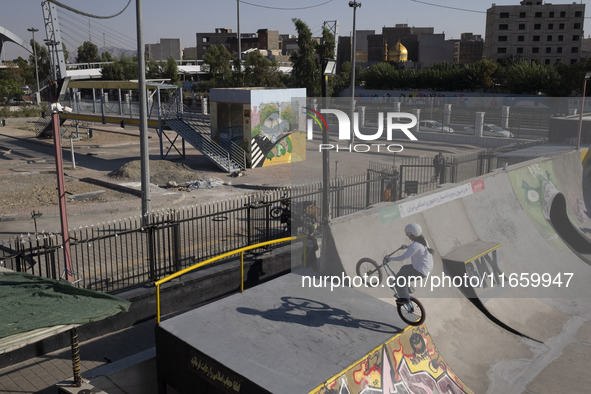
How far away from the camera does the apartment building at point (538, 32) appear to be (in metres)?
91.0

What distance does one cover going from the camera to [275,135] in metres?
29.5

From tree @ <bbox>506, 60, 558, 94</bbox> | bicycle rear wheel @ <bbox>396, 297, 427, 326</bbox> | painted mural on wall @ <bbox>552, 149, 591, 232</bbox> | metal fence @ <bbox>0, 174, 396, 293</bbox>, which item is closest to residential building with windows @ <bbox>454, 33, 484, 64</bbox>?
tree @ <bbox>506, 60, 558, 94</bbox>

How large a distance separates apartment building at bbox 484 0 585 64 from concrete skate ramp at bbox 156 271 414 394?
9217 cm

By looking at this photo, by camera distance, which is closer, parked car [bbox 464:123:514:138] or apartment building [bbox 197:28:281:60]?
parked car [bbox 464:123:514:138]

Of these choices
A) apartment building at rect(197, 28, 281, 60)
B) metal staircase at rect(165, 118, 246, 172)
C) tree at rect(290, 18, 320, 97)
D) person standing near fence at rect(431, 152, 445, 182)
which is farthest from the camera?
apartment building at rect(197, 28, 281, 60)

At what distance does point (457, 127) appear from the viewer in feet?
133

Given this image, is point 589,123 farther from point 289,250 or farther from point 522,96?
point 522,96

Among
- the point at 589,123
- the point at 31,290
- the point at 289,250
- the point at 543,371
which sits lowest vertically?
the point at 543,371

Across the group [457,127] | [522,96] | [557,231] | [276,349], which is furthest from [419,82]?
[276,349]

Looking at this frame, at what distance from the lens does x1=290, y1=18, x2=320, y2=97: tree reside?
4062cm

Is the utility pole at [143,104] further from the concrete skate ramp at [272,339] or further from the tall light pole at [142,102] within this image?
the concrete skate ramp at [272,339]

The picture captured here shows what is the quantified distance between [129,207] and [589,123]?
20421 mm

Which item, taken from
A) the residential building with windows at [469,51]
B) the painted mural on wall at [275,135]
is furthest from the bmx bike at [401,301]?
the residential building with windows at [469,51]

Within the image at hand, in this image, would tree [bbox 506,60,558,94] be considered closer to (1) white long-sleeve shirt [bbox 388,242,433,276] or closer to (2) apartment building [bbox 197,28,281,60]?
(1) white long-sleeve shirt [bbox 388,242,433,276]
